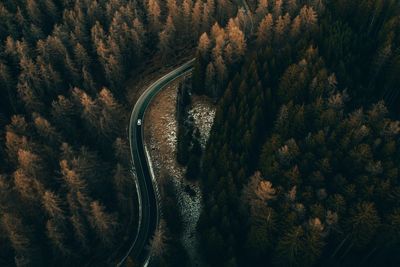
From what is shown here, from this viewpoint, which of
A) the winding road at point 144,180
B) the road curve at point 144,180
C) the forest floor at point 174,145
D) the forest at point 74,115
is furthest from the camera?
the forest floor at point 174,145

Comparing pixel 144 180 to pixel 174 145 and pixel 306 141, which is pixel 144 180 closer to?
pixel 174 145

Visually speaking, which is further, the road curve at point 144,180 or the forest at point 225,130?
the road curve at point 144,180

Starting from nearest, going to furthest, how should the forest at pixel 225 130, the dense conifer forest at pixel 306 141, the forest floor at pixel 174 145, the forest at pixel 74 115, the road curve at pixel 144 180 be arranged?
1. the dense conifer forest at pixel 306 141
2. the forest at pixel 225 130
3. the forest at pixel 74 115
4. the road curve at pixel 144 180
5. the forest floor at pixel 174 145

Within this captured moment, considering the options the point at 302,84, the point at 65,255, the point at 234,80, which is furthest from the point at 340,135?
the point at 65,255

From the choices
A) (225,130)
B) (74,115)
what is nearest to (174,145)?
(225,130)

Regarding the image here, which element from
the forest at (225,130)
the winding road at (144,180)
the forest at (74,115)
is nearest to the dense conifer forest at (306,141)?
the forest at (225,130)

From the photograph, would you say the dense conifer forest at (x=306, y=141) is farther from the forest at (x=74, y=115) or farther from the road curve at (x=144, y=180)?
the forest at (x=74, y=115)
